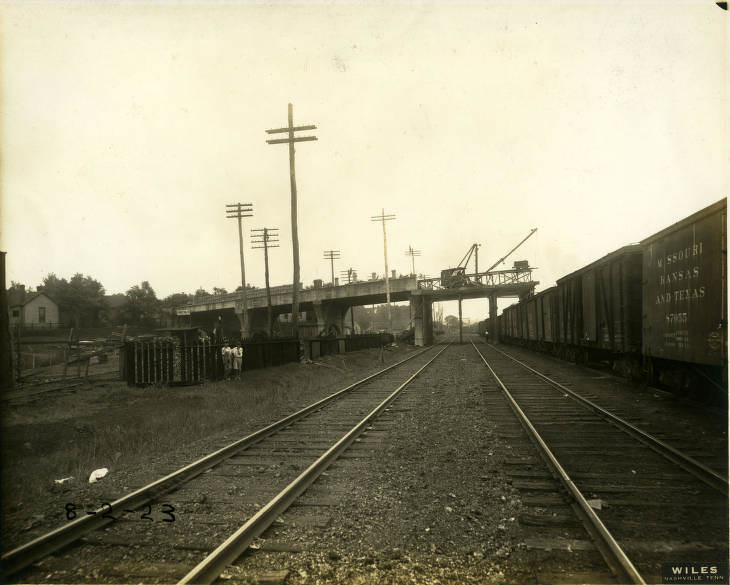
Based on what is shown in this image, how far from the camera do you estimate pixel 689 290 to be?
24.9 ft

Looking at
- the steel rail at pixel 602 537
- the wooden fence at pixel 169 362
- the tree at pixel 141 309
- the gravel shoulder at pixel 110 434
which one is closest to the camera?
the steel rail at pixel 602 537

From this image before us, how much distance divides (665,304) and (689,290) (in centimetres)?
111

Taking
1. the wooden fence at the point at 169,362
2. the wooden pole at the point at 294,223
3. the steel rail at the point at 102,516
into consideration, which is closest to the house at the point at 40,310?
the wooden pole at the point at 294,223

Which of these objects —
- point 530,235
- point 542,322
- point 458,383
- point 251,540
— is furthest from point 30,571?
point 530,235

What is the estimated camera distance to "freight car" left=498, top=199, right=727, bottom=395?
22.3 ft

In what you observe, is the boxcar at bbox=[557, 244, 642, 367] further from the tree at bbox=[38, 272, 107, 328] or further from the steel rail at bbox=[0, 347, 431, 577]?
the tree at bbox=[38, 272, 107, 328]

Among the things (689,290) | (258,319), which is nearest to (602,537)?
(689,290)

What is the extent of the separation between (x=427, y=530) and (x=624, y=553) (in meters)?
1.48

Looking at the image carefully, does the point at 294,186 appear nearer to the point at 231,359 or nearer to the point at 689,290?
the point at 231,359

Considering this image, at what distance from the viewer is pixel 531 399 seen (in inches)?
427

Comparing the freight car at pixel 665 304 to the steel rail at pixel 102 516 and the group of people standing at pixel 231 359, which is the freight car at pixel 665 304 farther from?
the group of people standing at pixel 231 359

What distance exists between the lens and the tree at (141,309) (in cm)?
6856

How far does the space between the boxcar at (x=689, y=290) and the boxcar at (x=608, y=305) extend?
137 cm

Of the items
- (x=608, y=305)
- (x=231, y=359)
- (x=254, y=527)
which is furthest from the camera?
(x=231, y=359)
